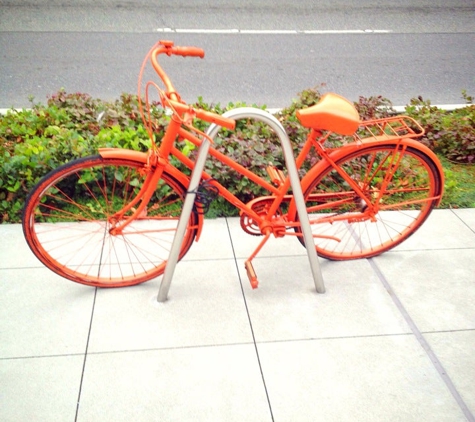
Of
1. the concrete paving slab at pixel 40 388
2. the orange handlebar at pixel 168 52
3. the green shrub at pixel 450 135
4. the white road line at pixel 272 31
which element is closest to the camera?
the concrete paving slab at pixel 40 388

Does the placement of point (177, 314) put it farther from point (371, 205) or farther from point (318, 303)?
point (371, 205)

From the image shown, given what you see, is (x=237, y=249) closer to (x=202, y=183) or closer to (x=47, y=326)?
(x=202, y=183)

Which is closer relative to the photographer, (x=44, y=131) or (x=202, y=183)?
(x=202, y=183)

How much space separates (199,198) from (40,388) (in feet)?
4.41

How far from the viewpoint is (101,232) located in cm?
411

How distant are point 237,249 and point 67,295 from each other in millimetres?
1251

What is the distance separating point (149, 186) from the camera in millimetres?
3203

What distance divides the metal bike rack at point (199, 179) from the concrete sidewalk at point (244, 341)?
222 millimetres

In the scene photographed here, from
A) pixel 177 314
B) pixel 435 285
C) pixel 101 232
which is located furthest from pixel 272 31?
pixel 177 314

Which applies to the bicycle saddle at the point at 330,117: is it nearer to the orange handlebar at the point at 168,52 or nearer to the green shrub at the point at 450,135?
the orange handlebar at the point at 168,52

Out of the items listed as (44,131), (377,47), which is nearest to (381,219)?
(44,131)

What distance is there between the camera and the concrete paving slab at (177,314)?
3.20m

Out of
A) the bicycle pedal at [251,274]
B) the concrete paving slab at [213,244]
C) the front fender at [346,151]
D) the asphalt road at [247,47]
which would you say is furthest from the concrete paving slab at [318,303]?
the asphalt road at [247,47]

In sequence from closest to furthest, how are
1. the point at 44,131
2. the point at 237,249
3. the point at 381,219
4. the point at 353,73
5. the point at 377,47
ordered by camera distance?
the point at 237,249 < the point at 381,219 < the point at 44,131 < the point at 353,73 < the point at 377,47
